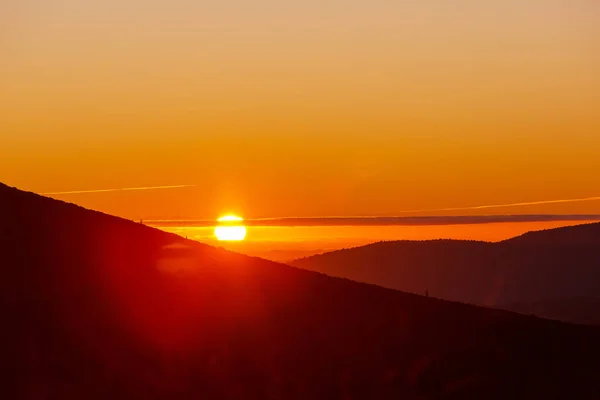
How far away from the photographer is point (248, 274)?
3988 cm

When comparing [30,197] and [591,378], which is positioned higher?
[30,197]

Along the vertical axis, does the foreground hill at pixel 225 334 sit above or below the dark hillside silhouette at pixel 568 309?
below

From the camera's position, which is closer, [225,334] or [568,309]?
[225,334]

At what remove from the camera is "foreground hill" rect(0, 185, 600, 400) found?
95.6 feet

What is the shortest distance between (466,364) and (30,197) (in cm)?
1867

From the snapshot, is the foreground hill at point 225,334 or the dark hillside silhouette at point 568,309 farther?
the dark hillside silhouette at point 568,309

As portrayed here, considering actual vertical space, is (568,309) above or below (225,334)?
above

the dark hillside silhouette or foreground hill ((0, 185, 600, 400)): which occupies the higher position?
the dark hillside silhouette

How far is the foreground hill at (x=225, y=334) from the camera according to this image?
29125mm

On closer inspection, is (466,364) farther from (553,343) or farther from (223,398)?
(223,398)

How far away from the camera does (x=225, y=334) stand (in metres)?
32.9

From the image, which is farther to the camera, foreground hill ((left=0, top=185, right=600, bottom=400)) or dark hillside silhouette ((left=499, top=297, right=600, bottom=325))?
dark hillside silhouette ((left=499, top=297, right=600, bottom=325))

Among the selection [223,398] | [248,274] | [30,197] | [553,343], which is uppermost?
[30,197]

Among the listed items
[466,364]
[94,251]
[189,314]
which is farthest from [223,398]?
[94,251]
